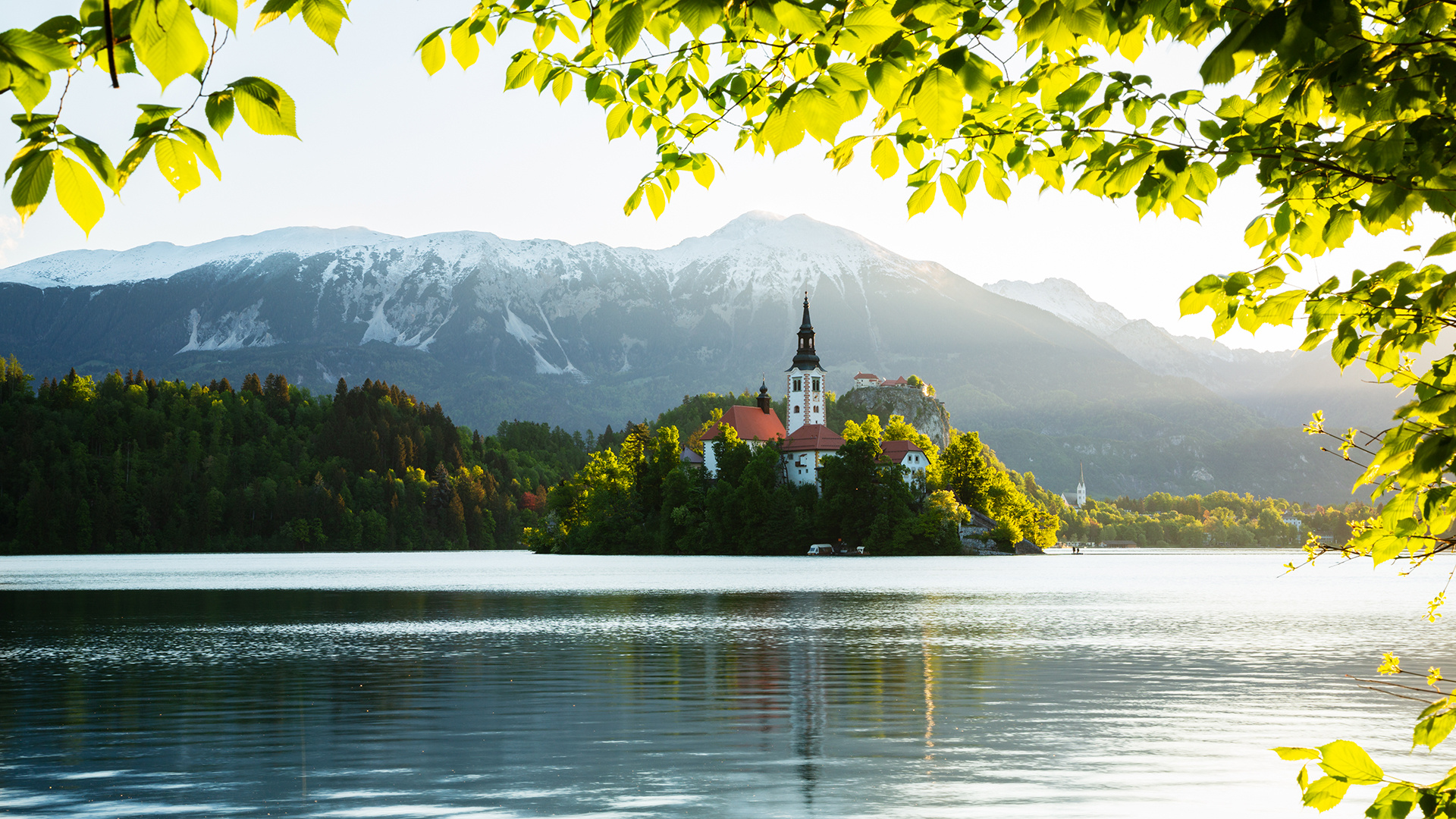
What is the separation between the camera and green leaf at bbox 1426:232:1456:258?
4.96m

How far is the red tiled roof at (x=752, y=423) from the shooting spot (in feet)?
557

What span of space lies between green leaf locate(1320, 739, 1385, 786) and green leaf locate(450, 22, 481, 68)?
5117mm

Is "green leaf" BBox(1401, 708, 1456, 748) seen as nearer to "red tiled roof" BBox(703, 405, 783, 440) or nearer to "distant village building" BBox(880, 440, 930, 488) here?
"distant village building" BBox(880, 440, 930, 488)

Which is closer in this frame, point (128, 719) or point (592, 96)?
point (592, 96)

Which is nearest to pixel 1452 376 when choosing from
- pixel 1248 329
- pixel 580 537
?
pixel 1248 329

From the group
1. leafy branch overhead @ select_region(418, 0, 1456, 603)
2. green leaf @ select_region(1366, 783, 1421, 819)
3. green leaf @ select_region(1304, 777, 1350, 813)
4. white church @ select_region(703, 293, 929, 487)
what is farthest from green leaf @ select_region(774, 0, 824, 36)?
white church @ select_region(703, 293, 929, 487)

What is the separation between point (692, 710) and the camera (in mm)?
20297

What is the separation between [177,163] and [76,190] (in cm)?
39

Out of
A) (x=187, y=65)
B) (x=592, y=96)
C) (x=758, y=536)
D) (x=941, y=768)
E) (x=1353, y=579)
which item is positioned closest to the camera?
(x=187, y=65)

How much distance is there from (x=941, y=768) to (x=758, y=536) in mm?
123439

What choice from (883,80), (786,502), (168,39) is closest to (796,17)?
(883,80)

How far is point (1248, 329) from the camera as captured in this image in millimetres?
5941

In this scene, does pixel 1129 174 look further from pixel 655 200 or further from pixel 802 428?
pixel 802 428

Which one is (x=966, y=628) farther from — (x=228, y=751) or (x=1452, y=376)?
(x=1452, y=376)
